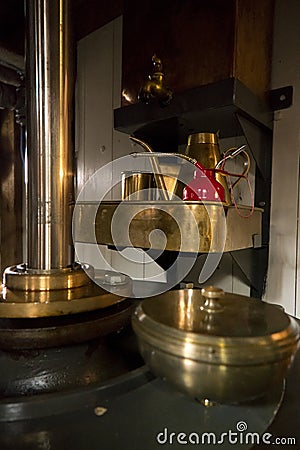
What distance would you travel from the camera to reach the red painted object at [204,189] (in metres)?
0.86

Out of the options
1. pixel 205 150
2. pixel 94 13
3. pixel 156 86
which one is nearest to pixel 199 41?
pixel 156 86

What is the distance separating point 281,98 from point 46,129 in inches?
36.1

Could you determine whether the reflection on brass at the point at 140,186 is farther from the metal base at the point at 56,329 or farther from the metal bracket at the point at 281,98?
the metal bracket at the point at 281,98

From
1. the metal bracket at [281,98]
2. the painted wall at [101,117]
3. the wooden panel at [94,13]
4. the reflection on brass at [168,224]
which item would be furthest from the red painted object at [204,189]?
the wooden panel at [94,13]

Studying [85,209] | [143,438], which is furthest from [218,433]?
[85,209]

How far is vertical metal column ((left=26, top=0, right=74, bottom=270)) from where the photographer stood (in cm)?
75

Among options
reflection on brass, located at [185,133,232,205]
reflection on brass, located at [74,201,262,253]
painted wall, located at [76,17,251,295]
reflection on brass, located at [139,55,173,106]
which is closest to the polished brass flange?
reflection on brass, located at [74,201,262,253]

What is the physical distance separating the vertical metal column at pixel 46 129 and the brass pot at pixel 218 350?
0.38 meters

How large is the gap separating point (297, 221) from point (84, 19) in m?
1.52

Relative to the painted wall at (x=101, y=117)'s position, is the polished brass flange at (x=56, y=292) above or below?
below

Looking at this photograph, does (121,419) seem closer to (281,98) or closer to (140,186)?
(140,186)

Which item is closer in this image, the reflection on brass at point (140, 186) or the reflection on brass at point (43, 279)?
the reflection on brass at point (43, 279)

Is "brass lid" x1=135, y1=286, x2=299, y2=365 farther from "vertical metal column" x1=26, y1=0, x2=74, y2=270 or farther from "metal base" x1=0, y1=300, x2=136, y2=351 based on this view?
"vertical metal column" x1=26, y1=0, x2=74, y2=270

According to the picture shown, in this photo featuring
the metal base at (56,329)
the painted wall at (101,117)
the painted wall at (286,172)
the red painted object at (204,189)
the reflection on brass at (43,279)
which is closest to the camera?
the metal base at (56,329)
